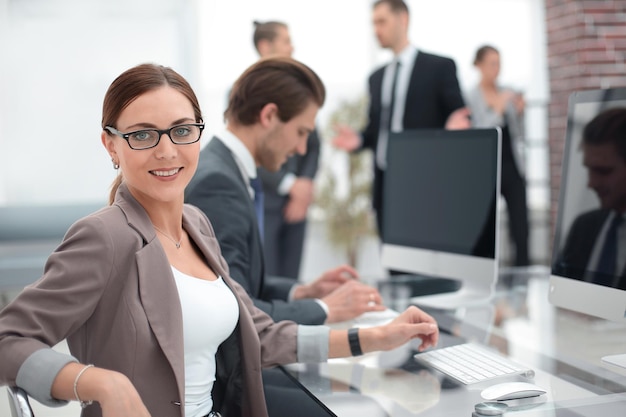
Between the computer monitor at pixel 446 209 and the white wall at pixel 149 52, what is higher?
the white wall at pixel 149 52

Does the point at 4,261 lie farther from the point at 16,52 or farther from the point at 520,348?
the point at 520,348

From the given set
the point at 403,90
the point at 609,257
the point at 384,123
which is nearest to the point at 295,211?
the point at 384,123

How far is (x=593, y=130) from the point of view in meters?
1.78

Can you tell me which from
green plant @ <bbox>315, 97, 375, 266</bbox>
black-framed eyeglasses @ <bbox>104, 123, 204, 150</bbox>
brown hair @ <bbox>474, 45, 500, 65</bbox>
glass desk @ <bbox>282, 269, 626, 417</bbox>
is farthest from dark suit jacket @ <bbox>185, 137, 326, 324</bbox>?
green plant @ <bbox>315, 97, 375, 266</bbox>

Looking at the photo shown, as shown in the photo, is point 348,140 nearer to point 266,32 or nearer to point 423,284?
point 266,32

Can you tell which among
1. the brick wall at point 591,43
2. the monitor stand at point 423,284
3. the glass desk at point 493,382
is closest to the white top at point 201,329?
the glass desk at point 493,382

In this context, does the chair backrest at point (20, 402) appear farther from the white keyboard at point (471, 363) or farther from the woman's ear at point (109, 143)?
the white keyboard at point (471, 363)

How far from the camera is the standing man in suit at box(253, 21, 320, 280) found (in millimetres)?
4409

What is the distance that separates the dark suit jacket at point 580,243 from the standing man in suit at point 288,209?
102 inches

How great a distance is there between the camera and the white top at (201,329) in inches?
55.8

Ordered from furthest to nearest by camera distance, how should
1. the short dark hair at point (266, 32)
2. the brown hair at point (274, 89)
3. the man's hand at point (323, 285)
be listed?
the short dark hair at point (266, 32) → the man's hand at point (323, 285) → the brown hair at point (274, 89)

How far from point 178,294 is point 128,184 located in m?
0.24

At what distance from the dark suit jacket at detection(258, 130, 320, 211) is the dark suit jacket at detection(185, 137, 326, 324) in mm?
2471

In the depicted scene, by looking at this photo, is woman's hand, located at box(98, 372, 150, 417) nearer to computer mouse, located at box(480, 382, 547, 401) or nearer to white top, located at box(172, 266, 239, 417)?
white top, located at box(172, 266, 239, 417)
